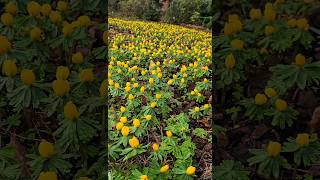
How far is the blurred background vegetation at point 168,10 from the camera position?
1017 mm

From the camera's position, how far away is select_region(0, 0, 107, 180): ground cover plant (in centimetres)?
112

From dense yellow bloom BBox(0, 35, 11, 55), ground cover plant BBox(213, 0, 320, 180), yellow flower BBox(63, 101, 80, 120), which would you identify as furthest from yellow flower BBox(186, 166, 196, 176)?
dense yellow bloom BBox(0, 35, 11, 55)

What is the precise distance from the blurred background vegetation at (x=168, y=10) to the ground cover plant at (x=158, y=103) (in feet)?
0.10

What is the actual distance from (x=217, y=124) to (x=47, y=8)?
29.1 inches

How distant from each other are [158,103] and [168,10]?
264 mm

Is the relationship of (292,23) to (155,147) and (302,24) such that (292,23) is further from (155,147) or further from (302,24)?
(155,147)

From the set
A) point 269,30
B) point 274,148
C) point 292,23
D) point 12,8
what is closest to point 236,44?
point 269,30

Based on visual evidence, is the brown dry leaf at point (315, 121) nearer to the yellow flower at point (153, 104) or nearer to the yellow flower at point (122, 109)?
the yellow flower at point (153, 104)

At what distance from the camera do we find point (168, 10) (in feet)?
3.50

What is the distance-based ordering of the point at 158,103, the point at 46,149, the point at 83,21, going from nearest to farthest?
1. the point at 46,149
2. the point at 158,103
3. the point at 83,21

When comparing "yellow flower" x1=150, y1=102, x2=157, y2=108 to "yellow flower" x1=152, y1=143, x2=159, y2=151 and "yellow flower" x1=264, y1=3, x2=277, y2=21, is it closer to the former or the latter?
"yellow flower" x1=152, y1=143, x2=159, y2=151

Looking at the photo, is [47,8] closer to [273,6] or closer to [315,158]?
[273,6]

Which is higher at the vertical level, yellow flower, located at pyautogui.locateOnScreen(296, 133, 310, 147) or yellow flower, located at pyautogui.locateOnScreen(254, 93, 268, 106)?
yellow flower, located at pyautogui.locateOnScreen(254, 93, 268, 106)

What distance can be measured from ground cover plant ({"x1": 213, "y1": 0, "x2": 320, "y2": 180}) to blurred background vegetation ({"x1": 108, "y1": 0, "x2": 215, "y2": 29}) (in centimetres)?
17
